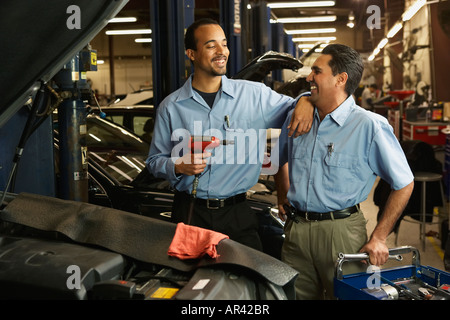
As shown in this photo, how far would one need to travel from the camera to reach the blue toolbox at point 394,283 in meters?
1.73

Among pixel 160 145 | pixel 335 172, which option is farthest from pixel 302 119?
pixel 160 145

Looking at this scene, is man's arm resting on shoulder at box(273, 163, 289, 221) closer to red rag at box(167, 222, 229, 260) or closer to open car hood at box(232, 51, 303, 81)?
red rag at box(167, 222, 229, 260)

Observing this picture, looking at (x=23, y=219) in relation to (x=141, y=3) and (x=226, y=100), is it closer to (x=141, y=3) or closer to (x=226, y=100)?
(x=226, y=100)

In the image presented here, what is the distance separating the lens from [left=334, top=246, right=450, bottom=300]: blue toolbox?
5.68 feet

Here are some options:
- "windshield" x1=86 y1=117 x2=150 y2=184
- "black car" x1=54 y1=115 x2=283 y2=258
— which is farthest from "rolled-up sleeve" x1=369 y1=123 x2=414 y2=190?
"windshield" x1=86 y1=117 x2=150 y2=184

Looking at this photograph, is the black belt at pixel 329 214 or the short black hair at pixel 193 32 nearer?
the black belt at pixel 329 214

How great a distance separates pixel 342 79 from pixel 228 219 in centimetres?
87

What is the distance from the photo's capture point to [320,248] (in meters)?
2.23

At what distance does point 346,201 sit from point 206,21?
46.9 inches

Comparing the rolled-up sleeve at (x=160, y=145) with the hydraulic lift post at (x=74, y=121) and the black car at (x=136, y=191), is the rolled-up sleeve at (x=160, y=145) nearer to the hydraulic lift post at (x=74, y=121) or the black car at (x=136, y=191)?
the hydraulic lift post at (x=74, y=121)

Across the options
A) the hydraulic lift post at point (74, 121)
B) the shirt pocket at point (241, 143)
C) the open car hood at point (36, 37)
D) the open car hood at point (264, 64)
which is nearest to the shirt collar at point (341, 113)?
the shirt pocket at point (241, 143)

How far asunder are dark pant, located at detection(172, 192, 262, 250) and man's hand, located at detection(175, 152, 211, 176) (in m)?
0.25

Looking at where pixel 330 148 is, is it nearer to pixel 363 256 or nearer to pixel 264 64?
pixel 363 256
